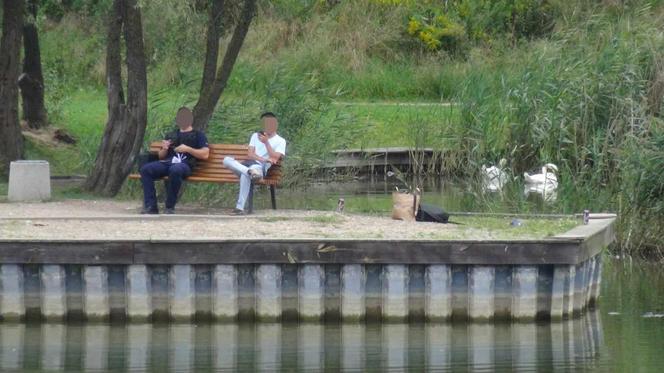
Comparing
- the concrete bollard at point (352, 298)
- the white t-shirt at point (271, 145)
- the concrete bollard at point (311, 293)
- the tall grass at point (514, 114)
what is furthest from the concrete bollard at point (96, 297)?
→ the tall grass at point (514, 114)

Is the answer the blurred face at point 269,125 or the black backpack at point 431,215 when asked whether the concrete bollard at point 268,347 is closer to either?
the black backpack at point 431,215

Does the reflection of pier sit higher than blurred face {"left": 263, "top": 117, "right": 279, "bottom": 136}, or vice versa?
blurred face {"left": 263, "top": 117, "right": 279, "bottom": 136}

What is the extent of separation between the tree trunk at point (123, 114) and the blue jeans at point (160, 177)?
2519 mm

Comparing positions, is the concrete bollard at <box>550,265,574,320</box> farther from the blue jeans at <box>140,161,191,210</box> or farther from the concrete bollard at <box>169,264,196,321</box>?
the blue jeans at <box>140,161,191,210</box>

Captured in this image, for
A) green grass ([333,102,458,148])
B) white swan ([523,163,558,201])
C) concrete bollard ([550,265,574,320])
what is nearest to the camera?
concrete bollard ([550,265,574,320])

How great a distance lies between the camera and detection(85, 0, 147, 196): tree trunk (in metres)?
20.0

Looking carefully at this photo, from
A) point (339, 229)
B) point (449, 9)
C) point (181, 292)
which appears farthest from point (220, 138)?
point (449, 9)

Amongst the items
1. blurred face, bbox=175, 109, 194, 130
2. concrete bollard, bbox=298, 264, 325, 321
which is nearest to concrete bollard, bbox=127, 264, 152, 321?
concrete bollard, bbox=298, 264, 325, 321

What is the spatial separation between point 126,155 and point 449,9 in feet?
79.2

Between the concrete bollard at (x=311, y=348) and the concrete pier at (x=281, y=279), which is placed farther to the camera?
the concrete pier at (x=281, y=279)

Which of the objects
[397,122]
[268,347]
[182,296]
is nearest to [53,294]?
[182,296]

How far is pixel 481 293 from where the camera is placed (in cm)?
1458

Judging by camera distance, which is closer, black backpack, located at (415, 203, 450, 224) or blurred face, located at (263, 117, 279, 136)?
black backpack, located at (415, 203, 450, 224)

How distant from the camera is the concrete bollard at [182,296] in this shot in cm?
1450
